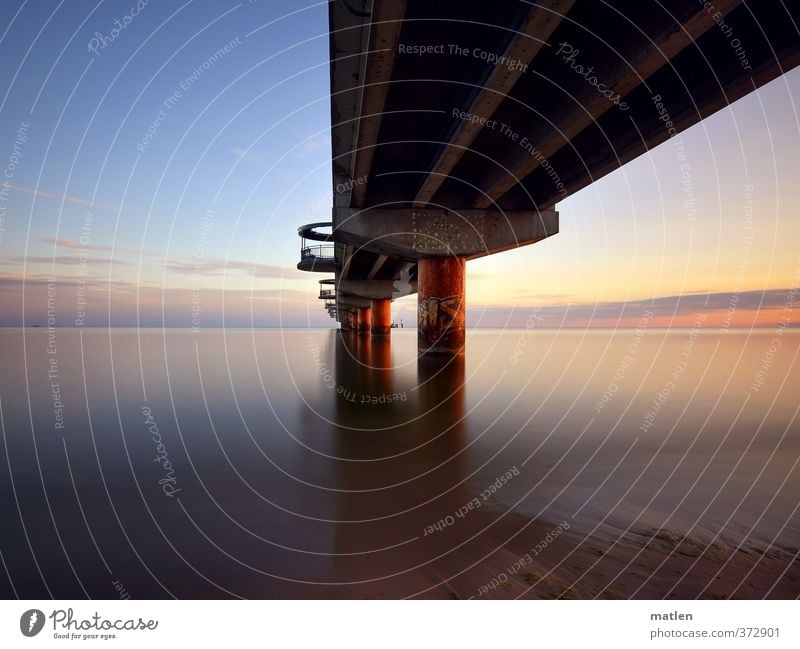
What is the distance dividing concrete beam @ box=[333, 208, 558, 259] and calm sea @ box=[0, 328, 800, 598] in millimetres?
8660

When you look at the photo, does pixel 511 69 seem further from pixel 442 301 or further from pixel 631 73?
pixel 442 301

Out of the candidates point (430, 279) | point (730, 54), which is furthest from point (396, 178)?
point (730, 54)

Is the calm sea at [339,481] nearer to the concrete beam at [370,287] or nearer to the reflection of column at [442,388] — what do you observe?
the reflection of column at [442,388]

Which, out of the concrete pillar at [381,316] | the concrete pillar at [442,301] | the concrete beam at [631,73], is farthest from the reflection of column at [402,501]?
the concrete pillar at [381,316]

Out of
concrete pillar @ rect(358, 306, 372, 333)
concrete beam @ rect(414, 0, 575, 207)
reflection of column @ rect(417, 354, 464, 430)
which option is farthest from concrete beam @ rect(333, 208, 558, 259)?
concrete pillar @ rect(358, 306, 372, 333)

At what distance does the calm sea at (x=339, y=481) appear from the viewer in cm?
333

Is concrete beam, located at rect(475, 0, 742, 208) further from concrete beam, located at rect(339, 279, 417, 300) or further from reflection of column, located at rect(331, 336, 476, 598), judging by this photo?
concrete beam, located at rect(339, 279, 417, 300)

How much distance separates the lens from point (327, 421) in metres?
A: 8.90

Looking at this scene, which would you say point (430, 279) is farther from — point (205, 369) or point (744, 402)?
point (744, 402)

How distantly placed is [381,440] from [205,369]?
46.5 ft

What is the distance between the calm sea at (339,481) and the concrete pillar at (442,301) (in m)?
8.82

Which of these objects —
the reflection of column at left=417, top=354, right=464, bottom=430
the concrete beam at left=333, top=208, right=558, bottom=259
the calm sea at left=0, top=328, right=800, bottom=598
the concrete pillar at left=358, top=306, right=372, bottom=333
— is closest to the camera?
the calm sea at left=0, top=328, right=800, bottom=598

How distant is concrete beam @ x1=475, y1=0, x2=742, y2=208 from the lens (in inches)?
276

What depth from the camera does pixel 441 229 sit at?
18.9m
